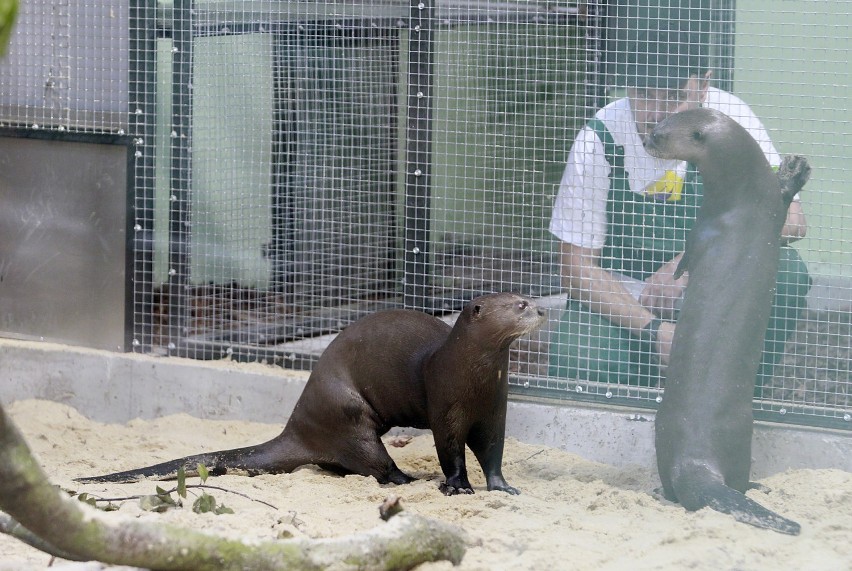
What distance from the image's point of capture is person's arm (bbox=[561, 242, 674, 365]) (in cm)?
452

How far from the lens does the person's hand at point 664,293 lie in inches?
172

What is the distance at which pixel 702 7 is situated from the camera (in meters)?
4.37

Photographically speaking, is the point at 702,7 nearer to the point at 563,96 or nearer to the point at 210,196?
the point at 563,96

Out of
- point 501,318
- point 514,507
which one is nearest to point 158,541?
point 514,507

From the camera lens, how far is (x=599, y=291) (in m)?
4.61

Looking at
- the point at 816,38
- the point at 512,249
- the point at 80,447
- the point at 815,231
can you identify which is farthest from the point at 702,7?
the point at 80,447

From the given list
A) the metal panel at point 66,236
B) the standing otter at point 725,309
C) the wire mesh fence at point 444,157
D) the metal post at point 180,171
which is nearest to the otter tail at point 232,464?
the wire mesh fence at point 444,157

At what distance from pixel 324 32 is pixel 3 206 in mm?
2002

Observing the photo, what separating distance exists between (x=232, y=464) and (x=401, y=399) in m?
0.76

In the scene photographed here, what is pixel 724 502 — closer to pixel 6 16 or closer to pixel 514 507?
pixel 514 507

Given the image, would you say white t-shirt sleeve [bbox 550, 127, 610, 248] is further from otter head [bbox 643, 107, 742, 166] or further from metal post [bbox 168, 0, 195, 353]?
metal post [bbox 168, 0, 195, 353]

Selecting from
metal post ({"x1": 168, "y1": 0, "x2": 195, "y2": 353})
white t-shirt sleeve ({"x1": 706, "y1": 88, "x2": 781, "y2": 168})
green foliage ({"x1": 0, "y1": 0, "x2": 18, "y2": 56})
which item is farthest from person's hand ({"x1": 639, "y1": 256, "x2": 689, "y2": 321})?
green foliage ({"x1": 0, "y1": 0, "x2": 18, "y2": 56})

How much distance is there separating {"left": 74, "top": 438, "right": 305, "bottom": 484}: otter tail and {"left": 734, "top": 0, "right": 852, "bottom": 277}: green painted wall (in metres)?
2.34

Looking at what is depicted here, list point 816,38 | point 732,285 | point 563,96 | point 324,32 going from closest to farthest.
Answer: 1. point 732,285
2. point 816,38
3. point 563,96
4. point 324,32
